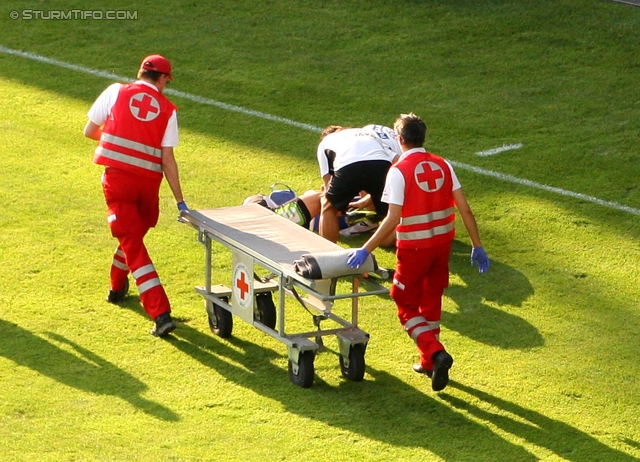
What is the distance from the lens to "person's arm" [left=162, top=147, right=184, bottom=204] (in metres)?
7.27

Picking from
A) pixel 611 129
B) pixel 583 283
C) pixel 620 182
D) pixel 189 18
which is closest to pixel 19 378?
pixel 583 283

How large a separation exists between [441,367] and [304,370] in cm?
82

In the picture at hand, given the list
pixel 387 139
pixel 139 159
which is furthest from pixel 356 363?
pixel 387 139

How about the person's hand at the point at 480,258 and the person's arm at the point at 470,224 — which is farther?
the person's hand at the point at 480,258

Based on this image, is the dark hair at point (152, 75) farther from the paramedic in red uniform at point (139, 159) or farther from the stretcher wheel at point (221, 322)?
the stretcher wheel at point (221, 322)

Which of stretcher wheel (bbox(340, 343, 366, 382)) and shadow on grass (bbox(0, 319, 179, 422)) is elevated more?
stretcher wheel (bbox(340, 343, 366, 382))

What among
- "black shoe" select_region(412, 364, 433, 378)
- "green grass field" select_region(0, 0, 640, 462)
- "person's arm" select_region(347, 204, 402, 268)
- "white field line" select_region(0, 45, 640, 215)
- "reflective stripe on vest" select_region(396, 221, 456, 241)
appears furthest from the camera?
"white field line" select_region(0, 45, 640, 215)

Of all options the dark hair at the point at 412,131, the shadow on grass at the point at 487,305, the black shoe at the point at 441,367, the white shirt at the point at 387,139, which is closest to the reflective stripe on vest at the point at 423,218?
the dark hair at the point at 412,131

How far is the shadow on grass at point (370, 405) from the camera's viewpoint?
6156mm

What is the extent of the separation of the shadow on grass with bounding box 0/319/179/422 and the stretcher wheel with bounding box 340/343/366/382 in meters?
1.12

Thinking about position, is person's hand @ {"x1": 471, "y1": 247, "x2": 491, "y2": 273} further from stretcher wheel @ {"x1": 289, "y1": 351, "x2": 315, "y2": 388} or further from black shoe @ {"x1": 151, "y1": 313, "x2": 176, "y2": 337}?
black shoe @ {"x1": 151, "y1": 313, "x2": 176, "y2": 337}

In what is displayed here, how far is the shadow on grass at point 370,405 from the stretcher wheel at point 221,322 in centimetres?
7

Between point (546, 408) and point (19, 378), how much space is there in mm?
3116

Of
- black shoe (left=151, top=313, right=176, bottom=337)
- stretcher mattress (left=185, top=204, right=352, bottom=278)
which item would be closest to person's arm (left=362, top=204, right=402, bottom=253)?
stretcher mattress (left=185, top=204, right=352, bottom=278)
